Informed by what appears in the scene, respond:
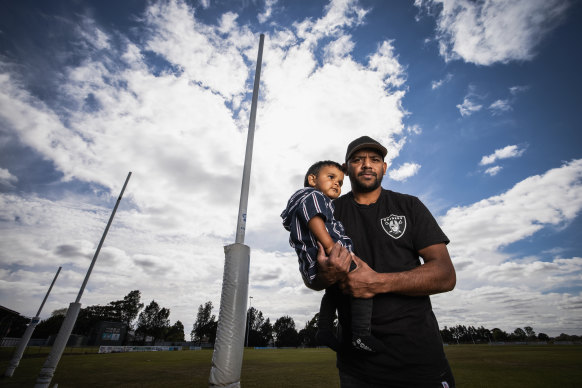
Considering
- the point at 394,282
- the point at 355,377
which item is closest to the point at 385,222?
the point at 394,282

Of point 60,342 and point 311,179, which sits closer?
point 311,179

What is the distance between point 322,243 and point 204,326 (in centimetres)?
11367

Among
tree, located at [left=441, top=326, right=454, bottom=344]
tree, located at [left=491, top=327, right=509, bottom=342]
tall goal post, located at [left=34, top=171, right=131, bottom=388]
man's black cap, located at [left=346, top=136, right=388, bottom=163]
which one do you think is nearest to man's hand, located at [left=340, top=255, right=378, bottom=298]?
man's black cap, located at [left=346, top=136, right=388, bottom=163]

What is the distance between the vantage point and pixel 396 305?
2.03 m

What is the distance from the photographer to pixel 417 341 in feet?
6.33

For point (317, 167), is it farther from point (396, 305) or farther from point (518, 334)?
point (518, 334)

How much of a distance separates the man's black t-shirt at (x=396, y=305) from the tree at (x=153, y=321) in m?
106

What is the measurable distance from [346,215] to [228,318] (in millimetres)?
2228

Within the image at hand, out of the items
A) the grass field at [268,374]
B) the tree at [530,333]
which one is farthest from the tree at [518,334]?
the grass field at [268,374]

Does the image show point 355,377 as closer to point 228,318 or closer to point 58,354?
point 228,318

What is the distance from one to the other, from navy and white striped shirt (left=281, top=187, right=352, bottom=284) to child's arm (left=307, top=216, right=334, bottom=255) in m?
Result: 0.04

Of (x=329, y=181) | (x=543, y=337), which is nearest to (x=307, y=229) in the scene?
(x=329, y=181)

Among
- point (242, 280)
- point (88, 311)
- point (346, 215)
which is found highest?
point (88, 311)

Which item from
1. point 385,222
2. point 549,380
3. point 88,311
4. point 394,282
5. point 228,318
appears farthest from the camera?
point 88,311
